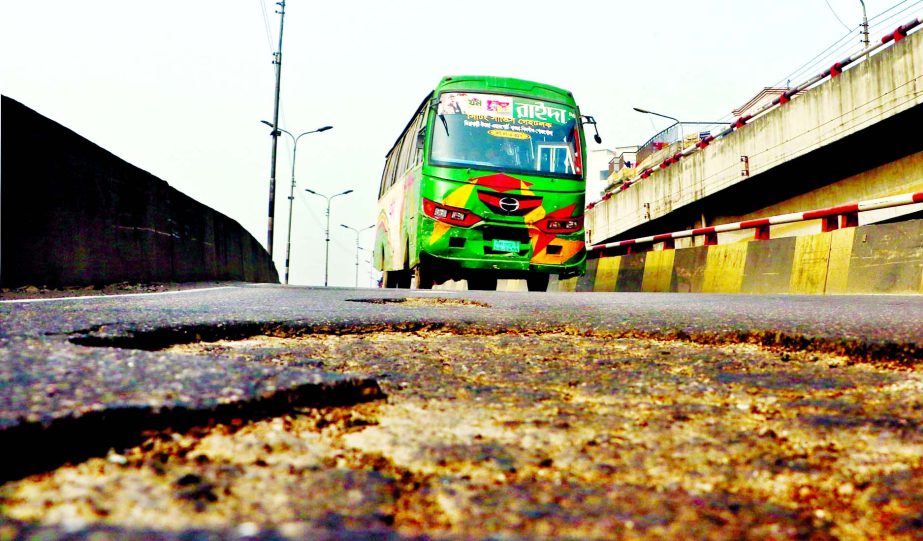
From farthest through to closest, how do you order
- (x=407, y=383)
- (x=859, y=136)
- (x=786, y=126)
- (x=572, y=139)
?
(x=786, y=126)
(x=859, y=136)
(x=572, y=139)
(x=407, y=383)

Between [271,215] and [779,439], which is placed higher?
[271,215]

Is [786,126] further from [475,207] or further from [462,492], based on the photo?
[462,492]

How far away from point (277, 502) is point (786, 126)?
13556 millimetres

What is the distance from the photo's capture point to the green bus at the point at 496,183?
970cm

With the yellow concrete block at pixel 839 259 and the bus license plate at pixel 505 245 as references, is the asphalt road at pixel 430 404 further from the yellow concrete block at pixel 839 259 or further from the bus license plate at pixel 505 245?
the bus license plate at pixel 505 245

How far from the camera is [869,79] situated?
10500 millimetres

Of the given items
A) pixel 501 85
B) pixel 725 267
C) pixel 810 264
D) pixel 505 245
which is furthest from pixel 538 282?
pixel 810 264

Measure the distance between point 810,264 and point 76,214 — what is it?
7.46 metres

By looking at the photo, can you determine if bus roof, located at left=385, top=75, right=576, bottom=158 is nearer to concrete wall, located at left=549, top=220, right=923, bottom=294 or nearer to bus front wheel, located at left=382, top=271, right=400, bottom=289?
concrete wall, located at left=549, top=220, right=923, bottom=294

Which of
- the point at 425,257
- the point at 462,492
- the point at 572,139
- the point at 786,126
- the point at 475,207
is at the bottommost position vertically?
the point at 462,492

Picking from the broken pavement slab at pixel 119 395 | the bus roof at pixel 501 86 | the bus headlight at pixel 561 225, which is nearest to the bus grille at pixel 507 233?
the bus headlight at pixel 561 225

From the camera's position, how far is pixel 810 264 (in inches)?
304

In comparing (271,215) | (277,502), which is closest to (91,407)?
(277,502)

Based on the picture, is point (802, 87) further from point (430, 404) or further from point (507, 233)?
point (430, 404)
